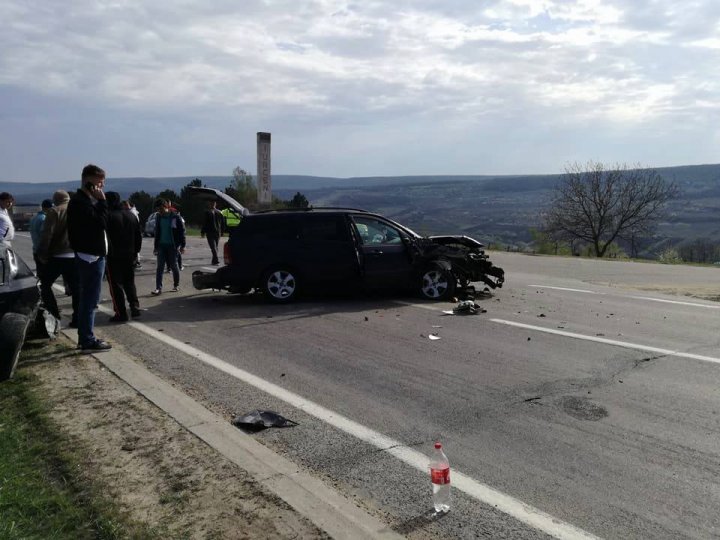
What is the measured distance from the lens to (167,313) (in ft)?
35.0

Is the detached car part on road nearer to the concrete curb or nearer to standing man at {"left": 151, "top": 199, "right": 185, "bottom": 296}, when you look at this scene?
standing man at {"left": 151, "top": 199, "right": 185, "bottom": 296}

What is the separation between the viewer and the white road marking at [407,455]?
143 inches

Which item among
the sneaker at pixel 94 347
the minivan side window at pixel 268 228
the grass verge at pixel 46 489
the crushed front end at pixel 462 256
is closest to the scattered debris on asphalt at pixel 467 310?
the crushed front end at pixel 462 256

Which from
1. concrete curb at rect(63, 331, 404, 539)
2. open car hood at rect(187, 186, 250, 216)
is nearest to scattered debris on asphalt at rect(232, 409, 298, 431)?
concrete curb at rect(63, 331, 404, 539)

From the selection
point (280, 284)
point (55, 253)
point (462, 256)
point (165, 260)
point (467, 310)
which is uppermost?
point (55, 253)

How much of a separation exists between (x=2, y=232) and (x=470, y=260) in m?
7.78

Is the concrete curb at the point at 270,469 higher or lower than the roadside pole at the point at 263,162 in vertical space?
lower

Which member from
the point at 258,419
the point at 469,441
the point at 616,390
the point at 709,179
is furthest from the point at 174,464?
the point at 709,179

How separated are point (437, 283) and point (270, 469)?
308 inches

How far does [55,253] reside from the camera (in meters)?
9.02

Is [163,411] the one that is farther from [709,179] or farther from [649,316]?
[709,179]

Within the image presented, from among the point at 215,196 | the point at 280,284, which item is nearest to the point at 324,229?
the point at 280,284

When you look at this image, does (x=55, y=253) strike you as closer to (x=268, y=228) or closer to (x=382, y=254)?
(x=268, y=228)

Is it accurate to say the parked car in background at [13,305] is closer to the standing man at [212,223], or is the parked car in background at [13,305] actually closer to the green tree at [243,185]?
the standing man at [212,223]
